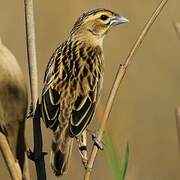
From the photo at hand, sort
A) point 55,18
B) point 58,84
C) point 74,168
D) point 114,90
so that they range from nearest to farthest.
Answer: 1. point 114,90
2. point 58,84
3. point 74,168
4. point 55,18

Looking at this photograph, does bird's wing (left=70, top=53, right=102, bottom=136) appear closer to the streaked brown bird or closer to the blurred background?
the streaked brown bird

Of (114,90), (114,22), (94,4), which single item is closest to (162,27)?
(94,4)

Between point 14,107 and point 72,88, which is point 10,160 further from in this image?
point 72,88

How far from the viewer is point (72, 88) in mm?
3396

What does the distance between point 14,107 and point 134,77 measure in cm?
301

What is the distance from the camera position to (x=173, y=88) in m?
5.29

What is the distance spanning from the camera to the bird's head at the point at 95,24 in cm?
411

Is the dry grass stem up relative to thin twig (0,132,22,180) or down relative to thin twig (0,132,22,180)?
up

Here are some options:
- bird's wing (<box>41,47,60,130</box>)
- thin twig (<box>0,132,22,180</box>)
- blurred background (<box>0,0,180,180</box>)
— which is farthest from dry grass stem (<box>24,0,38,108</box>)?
blurred background (<box>0,0,180,180</box>)

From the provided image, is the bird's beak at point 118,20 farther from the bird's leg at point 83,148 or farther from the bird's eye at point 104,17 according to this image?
the bird's leg at point 83,148

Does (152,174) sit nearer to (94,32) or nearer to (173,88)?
(173,88)

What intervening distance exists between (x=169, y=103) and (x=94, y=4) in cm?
142

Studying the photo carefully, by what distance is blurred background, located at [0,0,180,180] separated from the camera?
4.94 m

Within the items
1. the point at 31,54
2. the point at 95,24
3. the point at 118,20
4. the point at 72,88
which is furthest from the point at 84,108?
the point at 95,24
